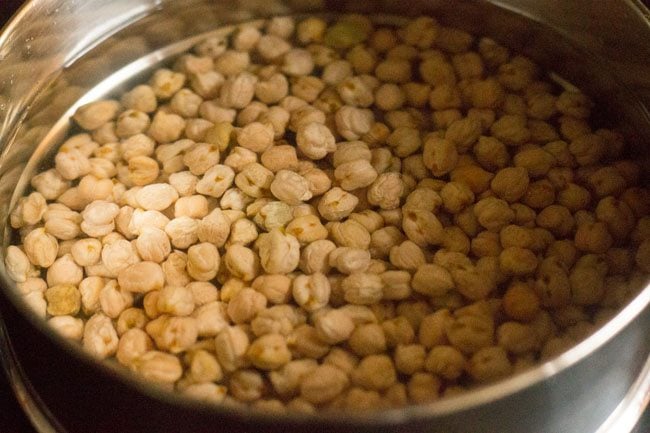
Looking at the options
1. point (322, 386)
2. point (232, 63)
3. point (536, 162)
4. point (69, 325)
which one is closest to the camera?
point (322, 386)

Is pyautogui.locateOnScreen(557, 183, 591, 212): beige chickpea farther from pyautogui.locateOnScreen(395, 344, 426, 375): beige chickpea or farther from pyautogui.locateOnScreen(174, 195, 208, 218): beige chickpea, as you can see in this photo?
pyautogui.locateOnScreen(174, 195, 208, 218): beige chickpea

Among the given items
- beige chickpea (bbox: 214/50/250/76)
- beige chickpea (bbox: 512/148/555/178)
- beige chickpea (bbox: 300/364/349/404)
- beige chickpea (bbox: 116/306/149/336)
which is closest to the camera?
beige chickpea (bbox: 300/364/349/404)

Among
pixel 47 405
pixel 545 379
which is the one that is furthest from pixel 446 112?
pixel 47 405

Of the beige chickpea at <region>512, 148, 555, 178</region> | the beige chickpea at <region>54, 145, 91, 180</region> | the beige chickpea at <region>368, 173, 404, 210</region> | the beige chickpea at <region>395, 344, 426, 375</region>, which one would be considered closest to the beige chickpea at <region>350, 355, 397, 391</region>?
the beige chickpea at <region>395, 344, 426, 375</region>

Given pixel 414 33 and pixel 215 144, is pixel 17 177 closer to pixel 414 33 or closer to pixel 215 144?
pixel 215 144

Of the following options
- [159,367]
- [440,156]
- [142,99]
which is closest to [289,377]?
[159,367]

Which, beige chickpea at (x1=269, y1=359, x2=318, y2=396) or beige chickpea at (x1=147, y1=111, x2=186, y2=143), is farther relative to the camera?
beige chickpea at (x1=147, y1=111, x2=186, y2=143)

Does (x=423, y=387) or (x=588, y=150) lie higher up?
(x=588, y=150)

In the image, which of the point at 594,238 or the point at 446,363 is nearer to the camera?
the point at 446,363

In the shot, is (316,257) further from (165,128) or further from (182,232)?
(165,128)
